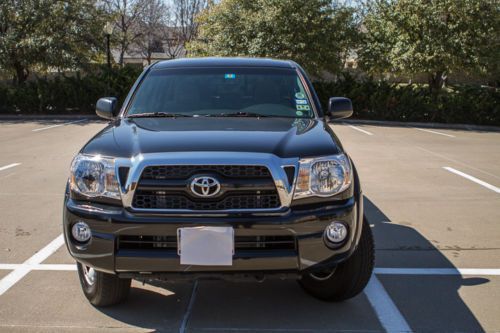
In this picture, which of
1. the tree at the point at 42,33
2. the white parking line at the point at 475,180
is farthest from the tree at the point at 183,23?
the white parking line at the point at 475,180

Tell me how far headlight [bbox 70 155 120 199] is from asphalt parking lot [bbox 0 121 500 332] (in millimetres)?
905

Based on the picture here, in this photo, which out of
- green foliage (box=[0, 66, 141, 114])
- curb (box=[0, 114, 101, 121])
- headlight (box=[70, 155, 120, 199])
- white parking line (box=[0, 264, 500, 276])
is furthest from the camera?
green foliage (box=[0, 66, 141, 114])

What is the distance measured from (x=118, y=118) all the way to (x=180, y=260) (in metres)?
1.63

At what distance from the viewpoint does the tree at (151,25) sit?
132 feet

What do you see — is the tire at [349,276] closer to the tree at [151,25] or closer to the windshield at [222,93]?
the windshield at [222,93]

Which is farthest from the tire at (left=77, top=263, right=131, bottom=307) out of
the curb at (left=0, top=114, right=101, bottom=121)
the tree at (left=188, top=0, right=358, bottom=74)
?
the tree at (left=188, top=0, right=358, bottom=74)

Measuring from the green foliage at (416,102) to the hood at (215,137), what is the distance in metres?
16.1

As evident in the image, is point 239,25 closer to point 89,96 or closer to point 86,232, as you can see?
point 89,96

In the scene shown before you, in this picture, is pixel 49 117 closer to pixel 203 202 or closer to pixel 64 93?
pixel 64 93

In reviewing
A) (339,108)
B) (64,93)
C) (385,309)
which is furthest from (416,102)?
(385,309)

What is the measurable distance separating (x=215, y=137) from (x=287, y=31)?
16745mm

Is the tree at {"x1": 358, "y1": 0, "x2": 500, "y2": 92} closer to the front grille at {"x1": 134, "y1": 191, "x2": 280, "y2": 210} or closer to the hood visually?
the hood

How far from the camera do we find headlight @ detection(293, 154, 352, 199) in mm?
2820

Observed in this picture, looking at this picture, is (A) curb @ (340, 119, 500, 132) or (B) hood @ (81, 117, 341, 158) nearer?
(B) hood @ (81, 117, 341, 158)
